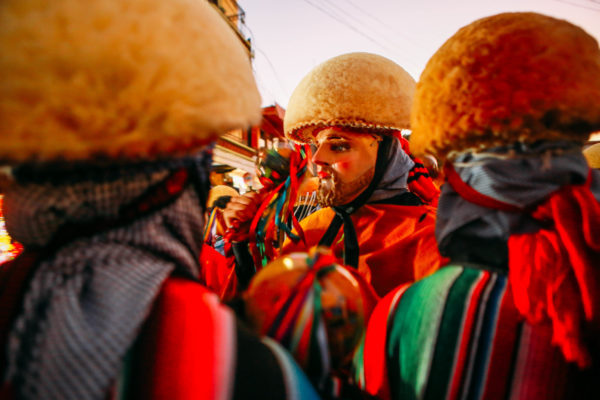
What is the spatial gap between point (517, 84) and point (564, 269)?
512 millimetres

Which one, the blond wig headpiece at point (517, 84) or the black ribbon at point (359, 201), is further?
the black ribbon at point (359, 201)

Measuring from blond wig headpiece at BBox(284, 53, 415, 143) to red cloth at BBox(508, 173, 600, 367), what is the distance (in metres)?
1.11

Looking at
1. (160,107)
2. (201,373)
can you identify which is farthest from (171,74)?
(201,373)

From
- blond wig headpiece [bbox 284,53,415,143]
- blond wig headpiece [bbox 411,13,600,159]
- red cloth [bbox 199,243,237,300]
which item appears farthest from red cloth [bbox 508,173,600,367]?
red cloth [bbox 199,243,237,300]

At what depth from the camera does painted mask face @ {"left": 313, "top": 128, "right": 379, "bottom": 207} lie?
6.44 feet

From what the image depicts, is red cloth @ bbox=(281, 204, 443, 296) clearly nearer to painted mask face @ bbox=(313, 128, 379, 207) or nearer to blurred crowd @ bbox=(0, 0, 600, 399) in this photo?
painted mask face @ bbox=(313, 128, 379, 207)

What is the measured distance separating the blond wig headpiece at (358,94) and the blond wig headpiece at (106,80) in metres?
1.27

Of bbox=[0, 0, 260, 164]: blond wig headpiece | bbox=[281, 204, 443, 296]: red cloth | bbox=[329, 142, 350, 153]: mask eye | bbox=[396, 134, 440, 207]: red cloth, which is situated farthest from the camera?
bbox=[396, 134, 440, 207]: red cloth

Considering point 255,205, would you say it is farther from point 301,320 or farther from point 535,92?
point 535,92

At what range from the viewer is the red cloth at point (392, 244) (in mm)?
1679

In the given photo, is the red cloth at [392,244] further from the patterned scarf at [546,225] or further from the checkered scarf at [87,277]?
the checkered scarf at [87,277]

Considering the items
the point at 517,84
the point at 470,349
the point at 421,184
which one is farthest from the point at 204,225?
the point at 421,184

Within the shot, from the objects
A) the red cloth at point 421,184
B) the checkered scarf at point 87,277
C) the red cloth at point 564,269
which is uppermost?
the checkered scarf at point 87,277

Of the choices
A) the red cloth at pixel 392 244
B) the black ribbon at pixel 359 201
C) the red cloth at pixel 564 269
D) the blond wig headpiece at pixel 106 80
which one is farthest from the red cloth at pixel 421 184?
the blond wig headpiece at pixel 106 80
